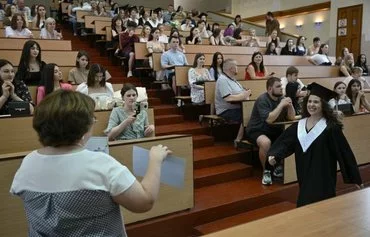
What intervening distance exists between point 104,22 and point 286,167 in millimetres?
5274

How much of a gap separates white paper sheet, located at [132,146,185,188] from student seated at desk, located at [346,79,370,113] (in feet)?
13.0

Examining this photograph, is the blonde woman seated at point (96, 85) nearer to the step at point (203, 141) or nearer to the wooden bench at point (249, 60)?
the step at point (203, 141)

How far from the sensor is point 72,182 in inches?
41.8

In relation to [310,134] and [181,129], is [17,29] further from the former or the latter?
[310,134]

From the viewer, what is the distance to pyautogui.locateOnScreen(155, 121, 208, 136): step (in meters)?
4.43

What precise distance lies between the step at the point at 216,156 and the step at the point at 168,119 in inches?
30.6

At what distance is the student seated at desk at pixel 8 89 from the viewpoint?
318 centimetres

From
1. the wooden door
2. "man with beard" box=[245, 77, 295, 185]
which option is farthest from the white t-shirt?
the wooden door

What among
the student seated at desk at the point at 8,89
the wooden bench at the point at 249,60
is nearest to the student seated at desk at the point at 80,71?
the student seated at desk at the point at 8,89

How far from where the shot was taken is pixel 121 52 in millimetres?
6578

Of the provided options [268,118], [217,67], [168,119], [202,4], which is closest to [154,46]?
[217,67]

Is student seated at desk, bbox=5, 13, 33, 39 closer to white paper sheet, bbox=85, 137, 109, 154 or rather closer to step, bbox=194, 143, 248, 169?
→ step, bbox=194, 143, 248, 169

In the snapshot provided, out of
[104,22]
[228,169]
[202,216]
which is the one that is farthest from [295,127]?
[104,22]

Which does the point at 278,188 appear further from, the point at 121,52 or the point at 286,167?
the point at 121,52
